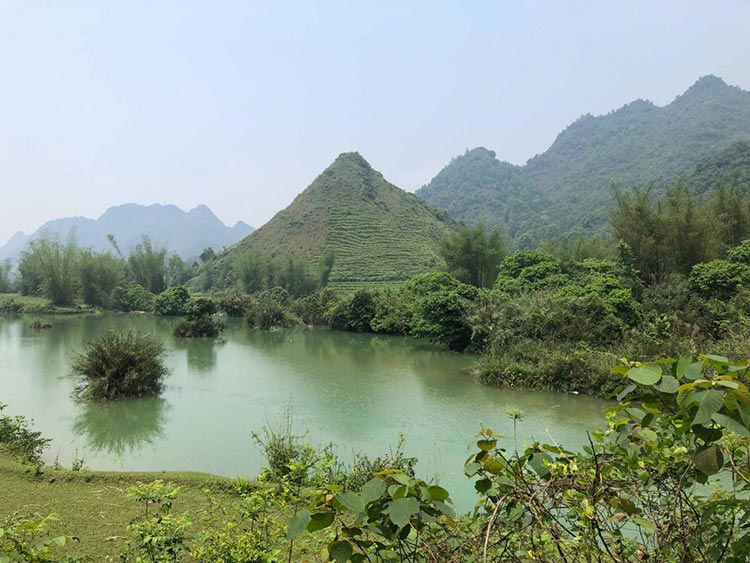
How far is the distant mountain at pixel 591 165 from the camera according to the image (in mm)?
59812

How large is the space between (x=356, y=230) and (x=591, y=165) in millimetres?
53717

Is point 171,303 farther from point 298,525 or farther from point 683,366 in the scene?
point 683,366

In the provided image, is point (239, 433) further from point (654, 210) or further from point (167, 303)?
point (167, 303)

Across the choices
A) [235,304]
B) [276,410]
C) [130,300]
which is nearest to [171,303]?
[235,304]

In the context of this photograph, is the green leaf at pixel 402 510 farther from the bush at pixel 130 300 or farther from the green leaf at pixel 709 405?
the bush at pixel 130 300

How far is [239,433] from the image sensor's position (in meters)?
7.43

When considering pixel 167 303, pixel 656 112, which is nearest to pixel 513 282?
pixel 167 303

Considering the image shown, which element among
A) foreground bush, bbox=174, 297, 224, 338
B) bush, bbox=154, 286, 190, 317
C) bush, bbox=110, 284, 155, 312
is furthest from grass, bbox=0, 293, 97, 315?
foreground bush, bbox=174, 297, 224, 338

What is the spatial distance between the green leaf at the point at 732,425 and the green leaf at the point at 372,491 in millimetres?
639

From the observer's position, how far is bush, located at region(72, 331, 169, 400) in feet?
29.7

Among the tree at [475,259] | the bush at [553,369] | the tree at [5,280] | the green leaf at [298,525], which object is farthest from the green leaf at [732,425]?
the tree at [5,280]

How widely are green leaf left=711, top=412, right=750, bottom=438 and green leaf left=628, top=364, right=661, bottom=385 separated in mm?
110

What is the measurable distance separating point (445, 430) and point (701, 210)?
13.2 m

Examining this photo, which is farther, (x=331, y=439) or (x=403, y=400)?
(x=403, y=400)
